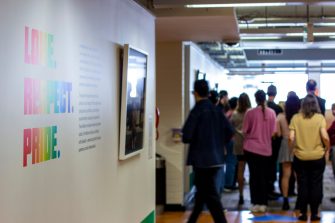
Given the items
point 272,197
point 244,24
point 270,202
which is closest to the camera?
point 270,202

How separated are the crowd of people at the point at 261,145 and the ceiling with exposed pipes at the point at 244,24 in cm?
77

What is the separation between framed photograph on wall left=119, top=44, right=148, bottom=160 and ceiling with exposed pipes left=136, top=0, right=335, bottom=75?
79 centimetres

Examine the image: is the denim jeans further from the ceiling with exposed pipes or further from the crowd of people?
the ceiling with exposed pipes

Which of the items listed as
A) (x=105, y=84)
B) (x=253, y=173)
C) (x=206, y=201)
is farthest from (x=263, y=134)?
(x=105, y=84)

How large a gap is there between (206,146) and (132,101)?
3.48 ft

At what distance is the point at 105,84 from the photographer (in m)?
3.88

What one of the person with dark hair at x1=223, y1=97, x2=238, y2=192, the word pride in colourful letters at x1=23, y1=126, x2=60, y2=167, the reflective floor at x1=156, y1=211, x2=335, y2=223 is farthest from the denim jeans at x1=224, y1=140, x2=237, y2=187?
the word pride in colourful letters at x1=23, y1=126, x2=60, y2=167

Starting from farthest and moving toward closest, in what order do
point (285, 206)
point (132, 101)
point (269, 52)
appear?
point (269, 52) < point (285, 206) < point (132, 101)

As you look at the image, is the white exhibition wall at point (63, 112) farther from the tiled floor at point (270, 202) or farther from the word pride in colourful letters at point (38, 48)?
the tiled floor at point (270, 202)

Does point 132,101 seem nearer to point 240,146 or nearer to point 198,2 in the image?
point 198,2

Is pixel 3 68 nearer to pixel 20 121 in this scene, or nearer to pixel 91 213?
pixel 20 121

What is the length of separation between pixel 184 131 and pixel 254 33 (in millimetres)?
3139

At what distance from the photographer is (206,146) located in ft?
17.0

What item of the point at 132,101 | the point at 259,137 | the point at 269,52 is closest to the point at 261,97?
the point at 259,137
